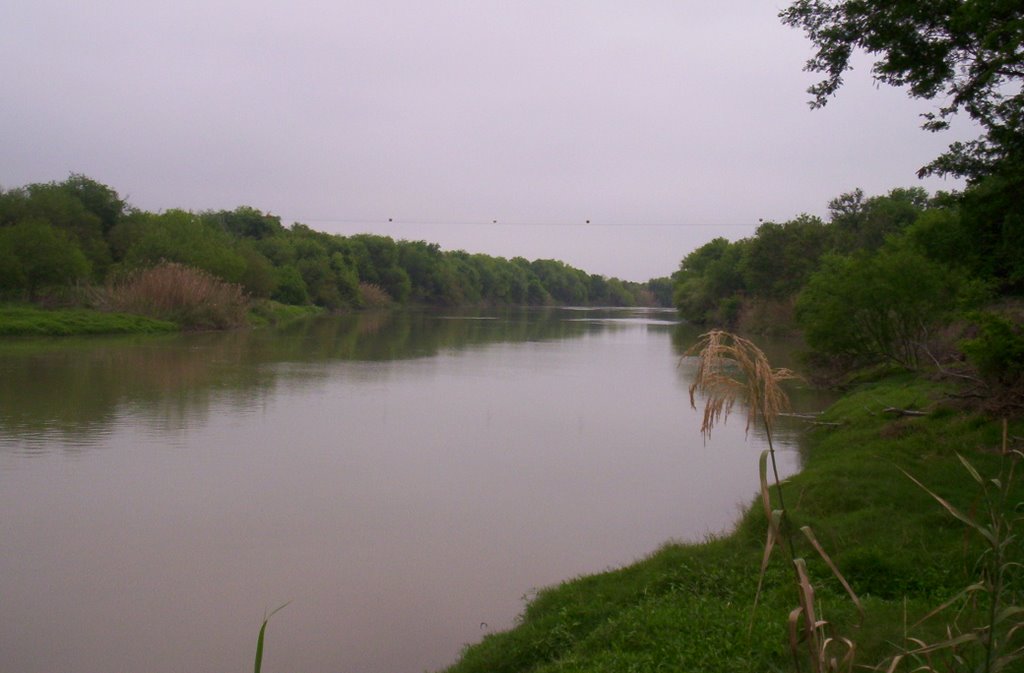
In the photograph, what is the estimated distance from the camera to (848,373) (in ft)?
73.3

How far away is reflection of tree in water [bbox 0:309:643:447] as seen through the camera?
52.9 ft

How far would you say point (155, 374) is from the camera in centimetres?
2344

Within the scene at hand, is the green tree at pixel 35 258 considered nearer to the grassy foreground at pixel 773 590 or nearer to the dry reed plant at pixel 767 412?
the grassy foreground at pixel 773 590

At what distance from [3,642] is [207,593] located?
5.24ft

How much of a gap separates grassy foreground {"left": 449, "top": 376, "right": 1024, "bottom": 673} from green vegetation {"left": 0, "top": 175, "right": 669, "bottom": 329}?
37.0 meters

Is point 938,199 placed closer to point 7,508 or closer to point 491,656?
point 491,656

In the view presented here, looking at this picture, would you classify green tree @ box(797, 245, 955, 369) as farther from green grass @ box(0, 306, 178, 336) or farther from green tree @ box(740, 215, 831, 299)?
green grass @ box(0, 306, 178, 336)

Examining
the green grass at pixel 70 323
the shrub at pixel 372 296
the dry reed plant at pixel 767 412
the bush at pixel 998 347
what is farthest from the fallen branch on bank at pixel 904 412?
the shrub at pixel 372 296

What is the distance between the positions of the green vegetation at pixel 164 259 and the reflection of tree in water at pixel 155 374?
447 centimetres

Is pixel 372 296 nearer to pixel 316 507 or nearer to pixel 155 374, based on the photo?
pixel 155 374

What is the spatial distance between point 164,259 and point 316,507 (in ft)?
125

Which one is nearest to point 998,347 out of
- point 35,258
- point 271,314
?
point 35,258

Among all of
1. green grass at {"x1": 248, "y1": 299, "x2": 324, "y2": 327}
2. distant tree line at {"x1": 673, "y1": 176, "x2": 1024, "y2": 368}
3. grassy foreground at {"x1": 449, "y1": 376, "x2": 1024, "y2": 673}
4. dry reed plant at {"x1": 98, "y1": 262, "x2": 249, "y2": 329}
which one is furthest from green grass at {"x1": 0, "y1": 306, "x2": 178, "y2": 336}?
grassy foreground at {"x1": 449, "y1": 376, "x2": 1024, "y2": 673}

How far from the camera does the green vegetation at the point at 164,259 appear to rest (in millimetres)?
39094
